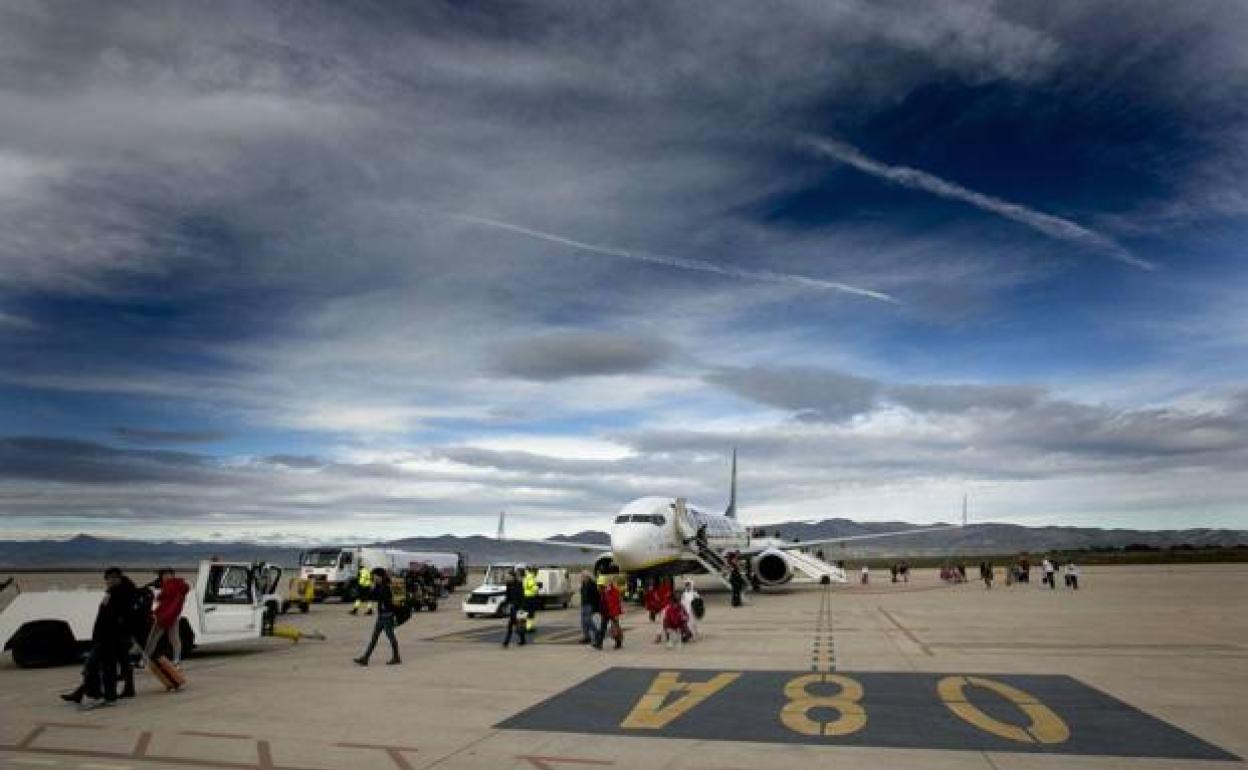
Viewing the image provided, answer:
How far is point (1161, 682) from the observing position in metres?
14.1

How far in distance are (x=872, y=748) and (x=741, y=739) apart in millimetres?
1518

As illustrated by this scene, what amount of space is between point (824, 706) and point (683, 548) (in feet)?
84.7

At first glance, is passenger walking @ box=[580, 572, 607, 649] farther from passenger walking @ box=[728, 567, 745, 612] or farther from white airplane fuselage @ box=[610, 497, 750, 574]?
passenger walking @ box=[728, 567, 745, 612]

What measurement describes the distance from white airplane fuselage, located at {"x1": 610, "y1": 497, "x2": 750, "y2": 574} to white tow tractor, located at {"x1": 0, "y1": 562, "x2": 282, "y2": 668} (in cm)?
1642

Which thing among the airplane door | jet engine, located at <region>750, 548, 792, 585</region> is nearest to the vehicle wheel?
the airplane door

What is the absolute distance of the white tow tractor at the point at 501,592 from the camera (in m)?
29.3

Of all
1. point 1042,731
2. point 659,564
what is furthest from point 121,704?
point 659,564

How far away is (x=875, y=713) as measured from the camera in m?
11.5

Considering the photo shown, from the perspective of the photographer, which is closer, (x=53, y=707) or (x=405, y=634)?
(x=53, y=707)

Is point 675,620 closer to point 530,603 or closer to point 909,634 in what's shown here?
point 530,603

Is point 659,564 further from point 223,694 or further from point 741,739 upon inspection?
point 741,739

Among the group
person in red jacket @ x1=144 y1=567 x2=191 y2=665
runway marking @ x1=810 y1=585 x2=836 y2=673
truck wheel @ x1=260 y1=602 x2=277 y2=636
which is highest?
person in red jacket @ x1=144 y1=567 x2=191 y2=665

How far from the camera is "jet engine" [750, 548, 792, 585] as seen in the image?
139ft

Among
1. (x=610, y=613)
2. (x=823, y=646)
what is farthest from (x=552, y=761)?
(x=823, y=646)
